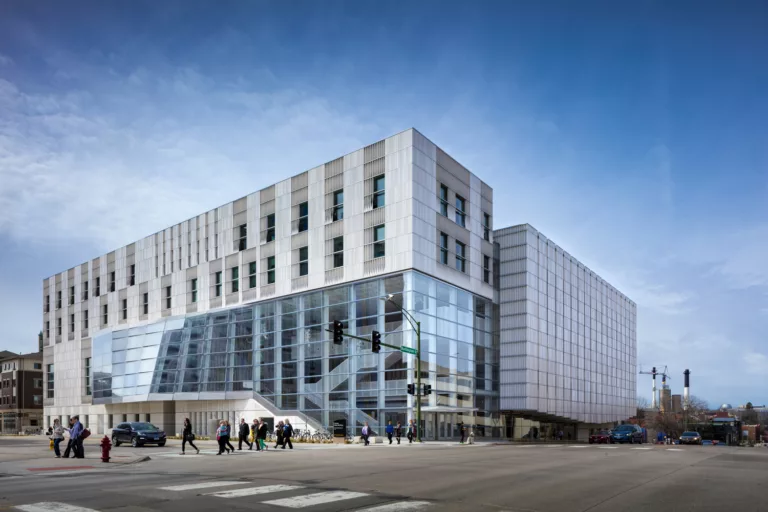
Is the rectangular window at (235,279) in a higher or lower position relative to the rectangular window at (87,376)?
higher

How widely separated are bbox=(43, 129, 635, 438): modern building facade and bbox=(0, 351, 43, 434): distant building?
2268 inches

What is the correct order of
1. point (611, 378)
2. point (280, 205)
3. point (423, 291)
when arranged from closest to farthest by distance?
1. point (423, 291)
2. point (280, 205)
3. point (611, 378)

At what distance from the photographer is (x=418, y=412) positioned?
1767 inches

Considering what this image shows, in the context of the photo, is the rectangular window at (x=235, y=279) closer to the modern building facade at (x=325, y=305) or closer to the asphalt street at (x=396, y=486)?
the modern building facade at (x=325, y=305)

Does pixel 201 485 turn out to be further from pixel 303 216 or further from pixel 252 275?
pixel 252 275

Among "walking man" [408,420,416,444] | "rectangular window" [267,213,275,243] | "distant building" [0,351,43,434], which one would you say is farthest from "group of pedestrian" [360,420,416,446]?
"distant building" [0,351,43,434]

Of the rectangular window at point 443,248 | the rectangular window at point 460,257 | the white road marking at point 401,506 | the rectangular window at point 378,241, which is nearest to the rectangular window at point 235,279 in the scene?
the rectangular window at point 378,241

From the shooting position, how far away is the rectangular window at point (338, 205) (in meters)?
55.3

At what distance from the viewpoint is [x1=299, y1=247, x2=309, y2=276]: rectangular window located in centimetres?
5747

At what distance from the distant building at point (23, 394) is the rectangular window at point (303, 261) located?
3560 inches

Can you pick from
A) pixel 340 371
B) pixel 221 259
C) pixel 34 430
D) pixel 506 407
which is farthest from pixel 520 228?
pixel 34 430

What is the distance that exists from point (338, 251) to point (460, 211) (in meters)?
11.1

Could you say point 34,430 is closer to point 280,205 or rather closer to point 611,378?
point 280,205

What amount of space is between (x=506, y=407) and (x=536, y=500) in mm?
49660
